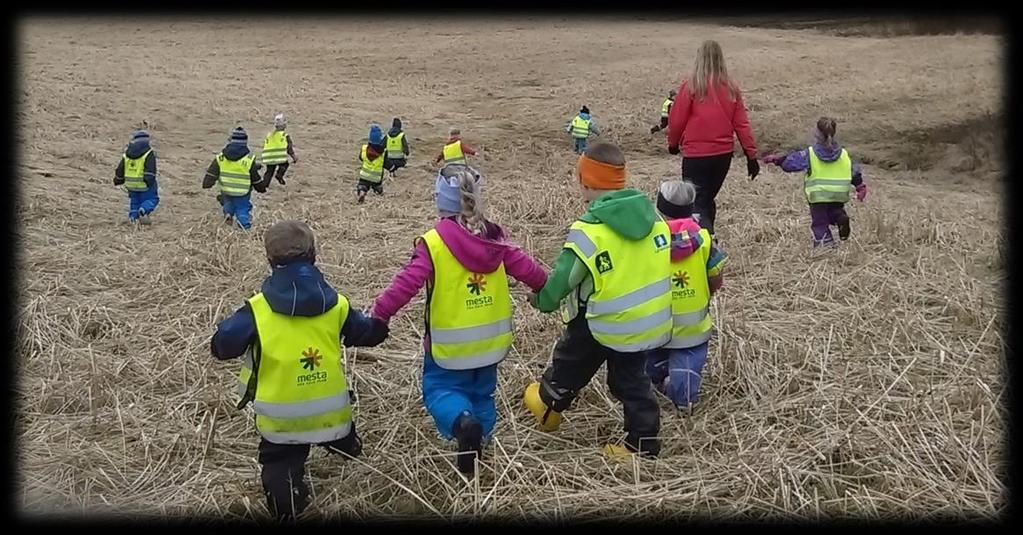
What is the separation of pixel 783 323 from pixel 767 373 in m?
0.95

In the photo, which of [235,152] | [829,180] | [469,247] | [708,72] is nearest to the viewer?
[469,247]

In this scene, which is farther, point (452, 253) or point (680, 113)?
point (680, 113)

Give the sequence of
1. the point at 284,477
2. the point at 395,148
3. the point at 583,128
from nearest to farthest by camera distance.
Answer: the point at 284,477 → the point at 395,148 → the point at 583,128

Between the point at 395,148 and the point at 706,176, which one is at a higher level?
the point at 706,176

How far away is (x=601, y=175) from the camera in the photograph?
4145mm

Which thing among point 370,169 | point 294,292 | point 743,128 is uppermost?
point 743,128

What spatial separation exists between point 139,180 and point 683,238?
7.52 meters

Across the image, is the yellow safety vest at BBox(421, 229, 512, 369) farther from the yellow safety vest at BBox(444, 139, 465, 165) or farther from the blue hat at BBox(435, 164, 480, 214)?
the yellow safety vest at BBox(444, 139, 465, 165)

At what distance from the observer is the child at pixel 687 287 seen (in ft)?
→ 14.8

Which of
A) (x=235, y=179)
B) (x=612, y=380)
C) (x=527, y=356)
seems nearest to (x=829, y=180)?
(x=527, y=356)

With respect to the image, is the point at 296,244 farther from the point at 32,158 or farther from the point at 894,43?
the point at 894,43

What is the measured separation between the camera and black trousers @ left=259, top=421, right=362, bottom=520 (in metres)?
3.66

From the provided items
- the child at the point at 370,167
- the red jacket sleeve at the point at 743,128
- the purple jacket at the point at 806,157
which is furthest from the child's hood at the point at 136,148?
the purple jacket at the point at 806,157

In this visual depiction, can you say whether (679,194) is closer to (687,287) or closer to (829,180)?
(687,287)
